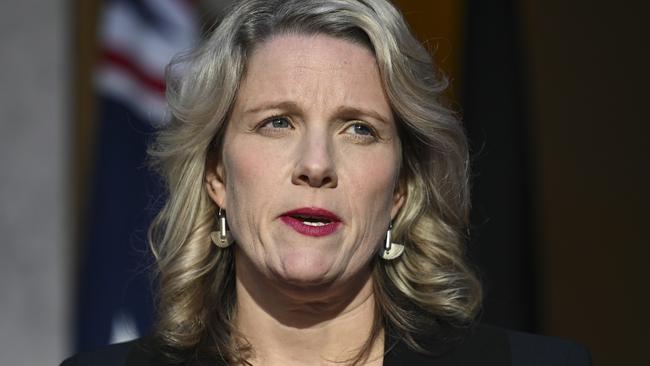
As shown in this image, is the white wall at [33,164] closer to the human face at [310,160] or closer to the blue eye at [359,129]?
the human face at [310,160]

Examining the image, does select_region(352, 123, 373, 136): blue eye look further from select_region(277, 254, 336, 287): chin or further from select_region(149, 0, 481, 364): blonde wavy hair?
select_region(277, 254, 336, 287): chin

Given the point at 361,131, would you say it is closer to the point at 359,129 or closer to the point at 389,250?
the point at 359,129

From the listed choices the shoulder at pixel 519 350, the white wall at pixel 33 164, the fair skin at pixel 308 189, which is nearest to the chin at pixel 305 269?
the fair skin at pixel 308 189

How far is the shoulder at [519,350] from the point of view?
8.84ft

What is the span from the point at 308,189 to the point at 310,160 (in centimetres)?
6

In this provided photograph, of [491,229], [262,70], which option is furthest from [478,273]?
[262,70]

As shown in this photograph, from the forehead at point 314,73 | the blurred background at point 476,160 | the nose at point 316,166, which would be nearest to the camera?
the nose at point 316,166

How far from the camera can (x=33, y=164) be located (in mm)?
4633

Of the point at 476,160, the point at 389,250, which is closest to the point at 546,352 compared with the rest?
the point at 389,250

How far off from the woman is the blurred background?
116 cm

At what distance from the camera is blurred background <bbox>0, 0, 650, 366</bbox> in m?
4.06

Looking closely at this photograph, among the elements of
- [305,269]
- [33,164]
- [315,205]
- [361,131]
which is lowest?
[305,269]

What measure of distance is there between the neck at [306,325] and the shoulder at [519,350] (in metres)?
0.20

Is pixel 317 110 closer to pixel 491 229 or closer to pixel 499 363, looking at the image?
pixel 499 363
